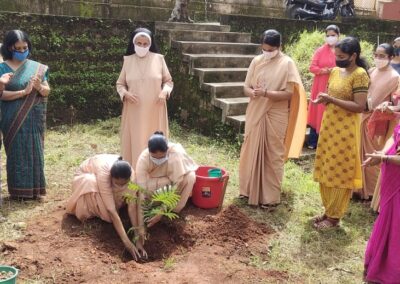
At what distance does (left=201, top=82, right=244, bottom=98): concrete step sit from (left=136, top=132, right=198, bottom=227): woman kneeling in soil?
3.01 m

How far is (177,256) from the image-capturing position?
4.08 m

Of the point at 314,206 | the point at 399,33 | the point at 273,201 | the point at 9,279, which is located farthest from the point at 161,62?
the point at 399,33

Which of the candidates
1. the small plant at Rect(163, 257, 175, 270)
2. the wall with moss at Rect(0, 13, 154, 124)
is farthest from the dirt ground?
the wall with moss at Rect(0, 13, 154, 124)

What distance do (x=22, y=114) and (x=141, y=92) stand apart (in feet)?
4.35

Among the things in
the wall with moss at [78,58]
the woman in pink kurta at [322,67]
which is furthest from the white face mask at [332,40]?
the wall with moss at [78,58]

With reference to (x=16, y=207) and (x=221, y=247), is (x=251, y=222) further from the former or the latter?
(x=16, y=207)

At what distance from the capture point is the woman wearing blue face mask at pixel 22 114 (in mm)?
4520

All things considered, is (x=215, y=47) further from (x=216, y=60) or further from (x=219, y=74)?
(x=219, y=74)

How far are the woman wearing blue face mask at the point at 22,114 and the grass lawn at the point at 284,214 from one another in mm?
304

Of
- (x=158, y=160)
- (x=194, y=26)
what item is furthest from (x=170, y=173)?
(x=194, y=26)

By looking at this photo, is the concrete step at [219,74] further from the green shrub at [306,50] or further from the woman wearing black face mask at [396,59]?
the woman wearing black face mask at [396,59]

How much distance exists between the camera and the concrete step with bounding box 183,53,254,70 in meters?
7.88

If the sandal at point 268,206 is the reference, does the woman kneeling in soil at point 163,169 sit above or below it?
above

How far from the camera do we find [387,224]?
3.58 meters
